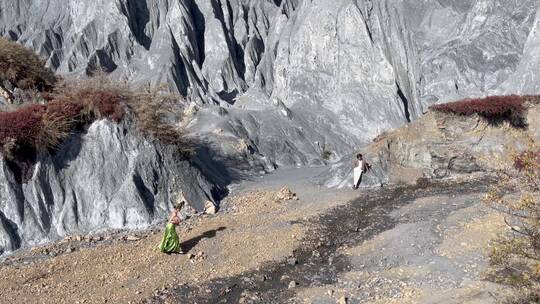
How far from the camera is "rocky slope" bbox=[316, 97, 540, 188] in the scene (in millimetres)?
21538

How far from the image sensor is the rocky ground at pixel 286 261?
1058 cm

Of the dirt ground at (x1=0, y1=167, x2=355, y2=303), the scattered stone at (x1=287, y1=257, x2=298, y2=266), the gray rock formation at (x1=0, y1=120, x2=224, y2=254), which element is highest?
the gray rock formation at (x1=0, y1=120, x2=224, y2=254)

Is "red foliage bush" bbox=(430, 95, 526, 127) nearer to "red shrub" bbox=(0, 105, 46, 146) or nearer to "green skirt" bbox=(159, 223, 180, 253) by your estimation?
"green skirt" bbox=(159, 223, 180, 253)

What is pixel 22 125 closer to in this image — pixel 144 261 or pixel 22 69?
pixel 144 261

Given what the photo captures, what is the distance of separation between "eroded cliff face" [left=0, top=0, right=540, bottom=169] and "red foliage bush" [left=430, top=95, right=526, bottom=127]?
45.6 feet

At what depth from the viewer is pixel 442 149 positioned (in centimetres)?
2183

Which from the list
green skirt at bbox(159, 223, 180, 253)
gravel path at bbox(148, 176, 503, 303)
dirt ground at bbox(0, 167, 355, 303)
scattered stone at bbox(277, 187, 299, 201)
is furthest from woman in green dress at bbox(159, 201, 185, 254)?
scattered stone at bbox(277, 187, 299, 201)

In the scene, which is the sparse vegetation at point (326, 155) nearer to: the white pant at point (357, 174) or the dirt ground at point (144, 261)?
the white pant at point (357, 174)

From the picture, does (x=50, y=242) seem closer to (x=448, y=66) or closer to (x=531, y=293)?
(x=531, y=293)

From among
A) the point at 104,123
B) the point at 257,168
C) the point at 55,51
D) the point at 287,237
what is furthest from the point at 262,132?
the point at 55,51

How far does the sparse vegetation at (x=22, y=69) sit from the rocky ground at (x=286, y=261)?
387 inches

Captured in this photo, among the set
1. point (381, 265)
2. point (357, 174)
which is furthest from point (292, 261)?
point (357, 174)

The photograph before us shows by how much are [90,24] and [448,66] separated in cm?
4458

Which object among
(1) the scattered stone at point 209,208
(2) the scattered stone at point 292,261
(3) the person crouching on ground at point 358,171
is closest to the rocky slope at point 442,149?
(3) the person crouching on ground at point 358,171
